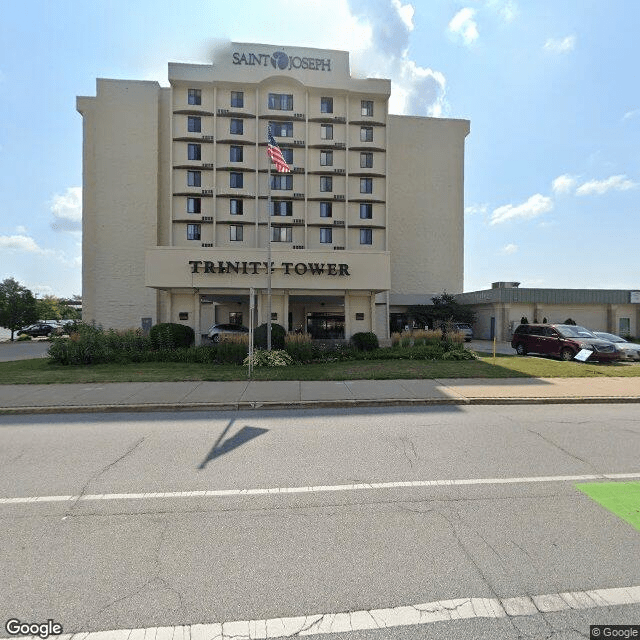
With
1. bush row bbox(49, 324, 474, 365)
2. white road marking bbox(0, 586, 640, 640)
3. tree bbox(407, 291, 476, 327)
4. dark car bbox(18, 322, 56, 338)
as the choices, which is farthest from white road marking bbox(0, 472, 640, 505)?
dark car bbox(18, 322, 56, 338)

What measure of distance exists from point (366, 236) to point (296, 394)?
89.0 feet

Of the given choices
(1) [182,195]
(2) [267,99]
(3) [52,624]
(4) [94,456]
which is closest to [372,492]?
(3) [52,624]

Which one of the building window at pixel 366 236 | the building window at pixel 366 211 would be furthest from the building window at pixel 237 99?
the building window at pixel 366 236

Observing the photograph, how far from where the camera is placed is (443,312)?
33.6m

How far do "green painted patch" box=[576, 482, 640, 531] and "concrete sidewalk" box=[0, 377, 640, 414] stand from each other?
4203 millimetres

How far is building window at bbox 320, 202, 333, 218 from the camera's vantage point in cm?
3325

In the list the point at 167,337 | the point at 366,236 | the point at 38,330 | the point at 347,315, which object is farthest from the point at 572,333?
the point at 38,330

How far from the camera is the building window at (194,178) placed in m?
32.1

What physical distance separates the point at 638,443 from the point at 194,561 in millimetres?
6616

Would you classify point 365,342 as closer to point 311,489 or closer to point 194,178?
point 311,489

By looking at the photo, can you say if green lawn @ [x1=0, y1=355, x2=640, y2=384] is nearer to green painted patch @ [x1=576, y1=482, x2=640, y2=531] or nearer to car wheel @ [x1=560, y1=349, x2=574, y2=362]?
car wheel @ [x1=560, y1=349, x2=574, y2=362]

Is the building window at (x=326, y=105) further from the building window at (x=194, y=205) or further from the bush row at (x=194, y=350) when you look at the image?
the bush row at (x=194, y=350)

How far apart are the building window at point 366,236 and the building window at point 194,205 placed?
14.5 m

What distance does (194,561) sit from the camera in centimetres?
294
